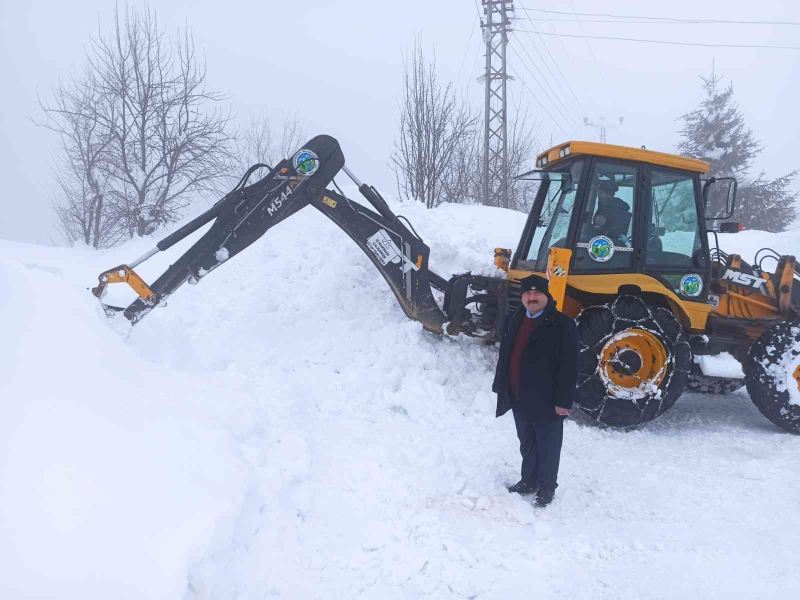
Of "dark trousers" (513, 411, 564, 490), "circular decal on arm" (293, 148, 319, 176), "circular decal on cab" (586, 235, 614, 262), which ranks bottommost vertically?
"dark trousers" (513, 411, 564, 490)

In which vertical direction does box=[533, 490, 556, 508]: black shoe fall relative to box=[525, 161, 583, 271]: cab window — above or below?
below

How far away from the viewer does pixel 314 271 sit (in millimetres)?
7758

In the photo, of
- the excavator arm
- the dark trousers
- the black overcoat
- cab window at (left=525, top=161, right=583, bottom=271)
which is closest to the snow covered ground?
the dark trousers

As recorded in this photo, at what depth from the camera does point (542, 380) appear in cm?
385

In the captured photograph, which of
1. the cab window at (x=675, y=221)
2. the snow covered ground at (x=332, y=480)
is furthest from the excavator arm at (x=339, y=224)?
the cab window at (x=675, y=221)

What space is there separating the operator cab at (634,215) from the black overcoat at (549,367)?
1.60 m

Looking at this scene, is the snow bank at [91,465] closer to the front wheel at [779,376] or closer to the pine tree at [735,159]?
the front wheel at [779,376]

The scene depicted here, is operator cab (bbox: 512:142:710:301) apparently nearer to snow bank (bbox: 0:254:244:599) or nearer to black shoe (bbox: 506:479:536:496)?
black shoe (bbox: 506:479:536:496)

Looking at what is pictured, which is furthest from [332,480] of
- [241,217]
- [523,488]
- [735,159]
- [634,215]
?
[735,159]

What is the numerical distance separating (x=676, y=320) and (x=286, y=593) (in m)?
4.30

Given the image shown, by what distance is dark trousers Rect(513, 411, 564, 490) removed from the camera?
3824mm

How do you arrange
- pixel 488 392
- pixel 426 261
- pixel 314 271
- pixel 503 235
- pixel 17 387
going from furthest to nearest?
pixel 503 235 < pixel 314 271 < pixel 426 261 < pixel 488 392 < pixel 17 387

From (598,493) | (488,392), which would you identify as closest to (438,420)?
(488,392)

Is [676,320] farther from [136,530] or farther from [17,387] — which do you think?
[17,387]
